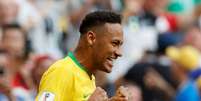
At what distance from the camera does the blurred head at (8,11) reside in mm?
13062

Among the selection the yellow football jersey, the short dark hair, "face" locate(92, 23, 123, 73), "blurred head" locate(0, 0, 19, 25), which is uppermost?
the short dark hair

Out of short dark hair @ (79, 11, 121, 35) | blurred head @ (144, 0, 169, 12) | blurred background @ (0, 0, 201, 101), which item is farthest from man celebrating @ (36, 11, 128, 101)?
blurred head @ (144, 0, 169, 12)

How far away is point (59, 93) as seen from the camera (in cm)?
655

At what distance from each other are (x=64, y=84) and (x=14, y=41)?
209 inches

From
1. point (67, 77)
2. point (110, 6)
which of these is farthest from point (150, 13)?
point (67, 77)

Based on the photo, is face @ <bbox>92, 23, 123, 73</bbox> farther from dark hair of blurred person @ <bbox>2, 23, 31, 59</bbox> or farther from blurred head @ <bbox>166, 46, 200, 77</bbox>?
blurred head @ <bbox>166, 46, 200, 77</bbox>

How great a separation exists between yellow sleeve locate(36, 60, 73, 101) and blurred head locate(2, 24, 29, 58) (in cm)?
515

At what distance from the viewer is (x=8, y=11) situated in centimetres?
1310

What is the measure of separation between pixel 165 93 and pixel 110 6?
9.38 feet

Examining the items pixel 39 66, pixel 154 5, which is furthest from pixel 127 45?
pixel 39 66

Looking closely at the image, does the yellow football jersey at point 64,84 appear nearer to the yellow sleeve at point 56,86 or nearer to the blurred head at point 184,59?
the yellow sleeve at point 56,86

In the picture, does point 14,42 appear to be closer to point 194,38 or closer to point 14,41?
point 14,41

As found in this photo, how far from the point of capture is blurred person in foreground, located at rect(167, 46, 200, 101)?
37.4 ft

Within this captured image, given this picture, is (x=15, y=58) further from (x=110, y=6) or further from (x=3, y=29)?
(x=110, y=6)
